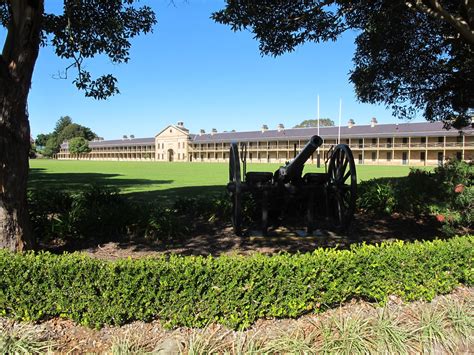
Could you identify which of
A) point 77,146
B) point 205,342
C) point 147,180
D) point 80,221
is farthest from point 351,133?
point 77,146

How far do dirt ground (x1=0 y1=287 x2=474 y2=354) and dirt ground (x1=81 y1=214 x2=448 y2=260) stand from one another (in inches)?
82.2

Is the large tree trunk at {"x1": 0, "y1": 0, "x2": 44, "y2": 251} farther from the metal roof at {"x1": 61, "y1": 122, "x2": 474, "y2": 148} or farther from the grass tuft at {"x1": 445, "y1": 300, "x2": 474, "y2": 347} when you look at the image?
the metal roof at {"x1": 61, "y1": 122, "x2": 474, "y2": 148}

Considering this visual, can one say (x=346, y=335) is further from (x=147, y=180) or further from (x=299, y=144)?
(x=299, y=144)

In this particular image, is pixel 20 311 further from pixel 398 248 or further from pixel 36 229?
pixel 398 248

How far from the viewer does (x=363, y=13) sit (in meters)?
7.86

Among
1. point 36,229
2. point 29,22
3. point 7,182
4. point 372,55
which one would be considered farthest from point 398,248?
point 372,55

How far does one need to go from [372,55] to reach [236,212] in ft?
20.2

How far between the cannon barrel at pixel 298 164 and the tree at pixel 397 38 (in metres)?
2.60

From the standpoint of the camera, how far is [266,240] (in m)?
6.42

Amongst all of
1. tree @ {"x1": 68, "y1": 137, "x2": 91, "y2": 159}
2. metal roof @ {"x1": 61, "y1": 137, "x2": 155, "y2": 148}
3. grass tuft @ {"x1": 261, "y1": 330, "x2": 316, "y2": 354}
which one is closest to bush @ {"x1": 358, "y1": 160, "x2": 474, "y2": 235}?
grass tuft @ {"x1": 261, "y1": 330, "x2": 316, "y2": 354}

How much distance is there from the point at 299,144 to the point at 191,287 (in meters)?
64.6

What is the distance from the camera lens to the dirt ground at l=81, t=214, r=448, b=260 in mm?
5699

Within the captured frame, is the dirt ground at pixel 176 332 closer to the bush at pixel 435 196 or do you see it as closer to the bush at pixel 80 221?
the bush at pixel 435 196

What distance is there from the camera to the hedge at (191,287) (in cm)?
314
